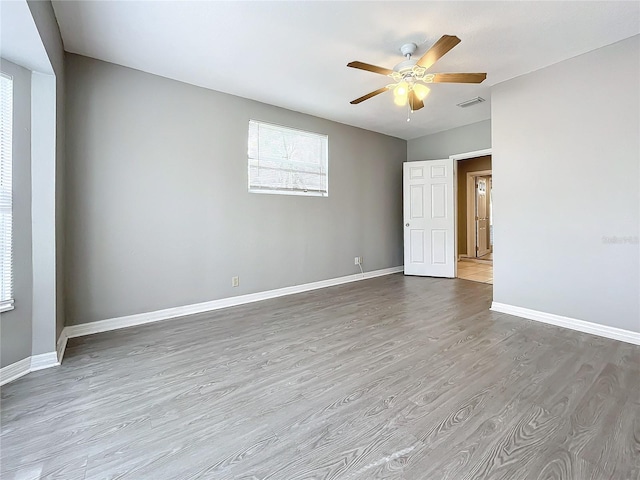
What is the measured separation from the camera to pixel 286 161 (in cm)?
420

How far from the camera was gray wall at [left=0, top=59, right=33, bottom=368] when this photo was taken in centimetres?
200

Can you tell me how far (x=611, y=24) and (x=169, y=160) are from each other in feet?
13.5

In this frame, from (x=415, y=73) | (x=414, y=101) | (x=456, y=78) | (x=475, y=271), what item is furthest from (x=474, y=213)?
(x=415, y=73)

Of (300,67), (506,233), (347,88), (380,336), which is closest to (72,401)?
(380,336)

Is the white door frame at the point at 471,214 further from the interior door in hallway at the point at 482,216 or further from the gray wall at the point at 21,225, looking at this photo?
the gray wall at the point at 21,225

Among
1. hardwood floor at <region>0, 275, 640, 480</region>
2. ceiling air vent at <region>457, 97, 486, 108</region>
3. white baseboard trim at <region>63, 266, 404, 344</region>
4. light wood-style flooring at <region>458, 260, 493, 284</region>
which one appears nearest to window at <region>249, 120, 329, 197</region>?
white baseboard trim at <region>63, 266, 404, 344</region>

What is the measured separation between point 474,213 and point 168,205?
23.5 feet

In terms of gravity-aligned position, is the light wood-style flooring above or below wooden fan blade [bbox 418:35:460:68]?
below

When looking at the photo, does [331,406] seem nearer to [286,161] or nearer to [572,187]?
[572,187]

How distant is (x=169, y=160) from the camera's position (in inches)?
127

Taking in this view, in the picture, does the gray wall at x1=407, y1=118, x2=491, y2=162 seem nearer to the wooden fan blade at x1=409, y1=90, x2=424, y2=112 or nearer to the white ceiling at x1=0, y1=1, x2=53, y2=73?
the wooden fan blade at x1=409, y1=90, x2=424, y2=112

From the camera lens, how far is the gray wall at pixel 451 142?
471cm

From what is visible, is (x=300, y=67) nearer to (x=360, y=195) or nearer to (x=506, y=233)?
(x=360, y=195)

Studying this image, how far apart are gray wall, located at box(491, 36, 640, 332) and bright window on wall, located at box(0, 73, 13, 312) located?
4.34 m
